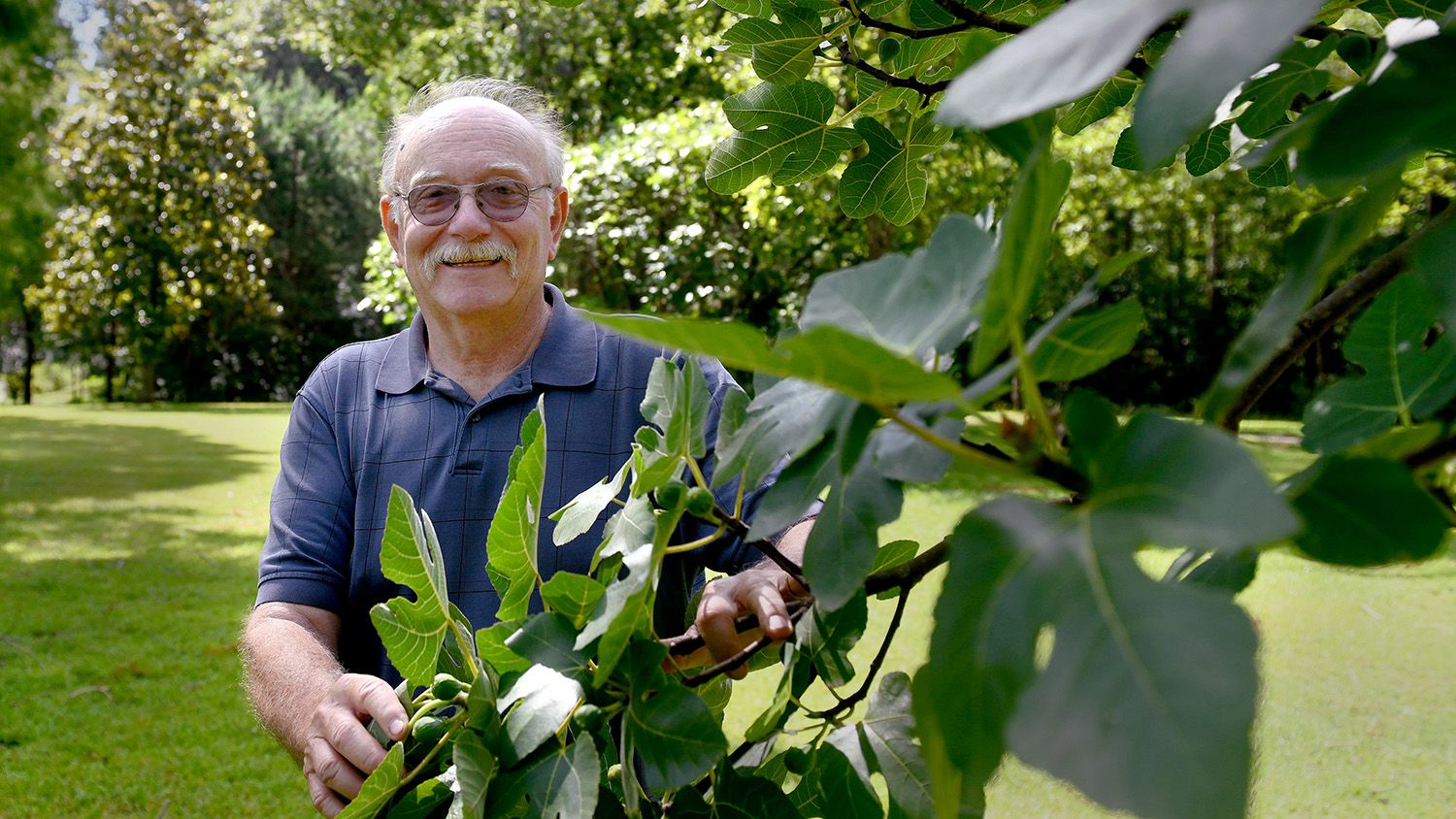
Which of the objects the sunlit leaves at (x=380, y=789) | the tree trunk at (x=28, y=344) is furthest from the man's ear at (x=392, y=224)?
the tree trunk at (x=28, y=344)

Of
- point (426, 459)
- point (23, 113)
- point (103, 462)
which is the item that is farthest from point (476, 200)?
point (103, 462)

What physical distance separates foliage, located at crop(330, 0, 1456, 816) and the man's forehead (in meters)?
1.75

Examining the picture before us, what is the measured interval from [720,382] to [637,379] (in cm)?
30

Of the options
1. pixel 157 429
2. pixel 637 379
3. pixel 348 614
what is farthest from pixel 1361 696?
pixel 157 429

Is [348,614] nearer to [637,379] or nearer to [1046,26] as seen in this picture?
[637,379]

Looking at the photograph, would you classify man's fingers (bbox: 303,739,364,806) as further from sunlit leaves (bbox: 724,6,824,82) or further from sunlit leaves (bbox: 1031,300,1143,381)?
sunlit leaves (bbox: 1031,300,1143,381)

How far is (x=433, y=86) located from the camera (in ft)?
8.48

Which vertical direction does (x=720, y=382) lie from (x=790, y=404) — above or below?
below

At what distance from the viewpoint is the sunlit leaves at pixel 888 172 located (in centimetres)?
89

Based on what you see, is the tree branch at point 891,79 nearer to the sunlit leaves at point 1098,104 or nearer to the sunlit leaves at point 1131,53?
the sunlit leaves at point 1098,104

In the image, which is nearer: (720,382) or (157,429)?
(720,382)

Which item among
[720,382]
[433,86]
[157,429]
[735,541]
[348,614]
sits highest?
[433,86]

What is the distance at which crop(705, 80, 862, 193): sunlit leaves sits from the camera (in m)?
0.85

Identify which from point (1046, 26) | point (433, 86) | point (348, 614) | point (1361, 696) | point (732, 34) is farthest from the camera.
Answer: point (1361, 696)
